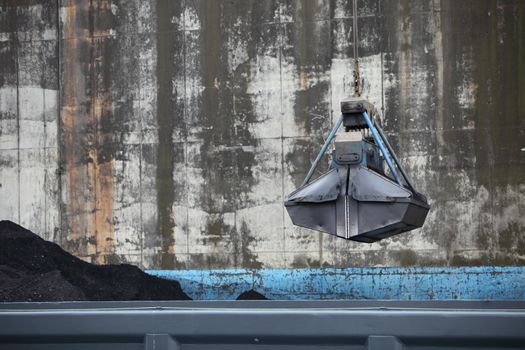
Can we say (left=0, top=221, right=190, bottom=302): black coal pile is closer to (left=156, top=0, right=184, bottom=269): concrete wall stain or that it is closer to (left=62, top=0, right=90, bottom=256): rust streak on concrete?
(left=156, top=0, right=184, bottom=269): concrete wall stain

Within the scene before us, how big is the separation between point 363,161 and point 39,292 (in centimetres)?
367

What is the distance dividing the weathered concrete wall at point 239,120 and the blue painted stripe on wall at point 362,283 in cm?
77

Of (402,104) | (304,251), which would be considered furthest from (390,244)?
(402,104)

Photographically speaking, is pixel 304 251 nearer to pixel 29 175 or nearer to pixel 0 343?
pixel 29 175

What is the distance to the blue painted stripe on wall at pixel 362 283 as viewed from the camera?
9859 mm

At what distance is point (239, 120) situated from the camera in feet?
38.9

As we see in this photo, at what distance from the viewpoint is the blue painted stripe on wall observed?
9.86 metres

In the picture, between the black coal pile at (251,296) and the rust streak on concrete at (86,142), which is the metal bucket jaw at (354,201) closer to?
the black coal pile at (251,296)

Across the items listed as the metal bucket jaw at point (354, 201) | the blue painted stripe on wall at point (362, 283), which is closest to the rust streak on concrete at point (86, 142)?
the blue painted stripe on wall at point (362, 283)

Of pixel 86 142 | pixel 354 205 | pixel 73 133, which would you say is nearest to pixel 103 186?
pixel 86 142

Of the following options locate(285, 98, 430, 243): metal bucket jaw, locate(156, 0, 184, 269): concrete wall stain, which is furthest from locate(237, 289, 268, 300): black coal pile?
locate(285, 98, 430, 243): metal bucket jaw

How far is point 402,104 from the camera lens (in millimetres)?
11312

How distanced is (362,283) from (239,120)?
3.04m

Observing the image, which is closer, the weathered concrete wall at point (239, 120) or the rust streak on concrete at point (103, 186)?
the weathered concrete wall at point (239, 120)
